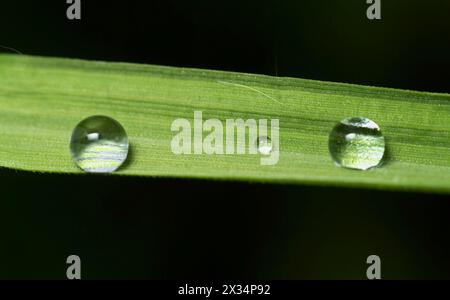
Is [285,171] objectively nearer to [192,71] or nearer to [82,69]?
[192,71]

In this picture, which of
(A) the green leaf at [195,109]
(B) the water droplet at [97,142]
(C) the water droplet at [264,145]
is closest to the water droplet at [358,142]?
(A) the green leaf at [195,109]

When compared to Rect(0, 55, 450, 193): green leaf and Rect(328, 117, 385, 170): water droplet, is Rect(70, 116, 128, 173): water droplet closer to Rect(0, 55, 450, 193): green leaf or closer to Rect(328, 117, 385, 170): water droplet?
Rect(0, 55, 450, 193): green leaf

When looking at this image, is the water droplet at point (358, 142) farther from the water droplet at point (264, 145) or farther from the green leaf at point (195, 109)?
the water droplet at point (264, 145)

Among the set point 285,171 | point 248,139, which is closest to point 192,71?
point 248,139

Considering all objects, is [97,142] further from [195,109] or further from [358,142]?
[358,142]

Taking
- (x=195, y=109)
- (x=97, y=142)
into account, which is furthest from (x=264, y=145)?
(x=97, y=142)
